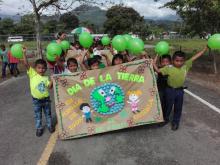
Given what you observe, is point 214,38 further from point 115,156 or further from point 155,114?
point 115,156

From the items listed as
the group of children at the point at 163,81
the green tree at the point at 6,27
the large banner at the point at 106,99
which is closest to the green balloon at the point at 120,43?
the group of children at the point at 163,81

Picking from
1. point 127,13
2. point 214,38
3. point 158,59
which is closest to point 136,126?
point 158,59

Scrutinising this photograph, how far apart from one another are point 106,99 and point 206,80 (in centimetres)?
832

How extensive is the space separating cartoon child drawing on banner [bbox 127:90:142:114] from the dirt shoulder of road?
5.39 metres

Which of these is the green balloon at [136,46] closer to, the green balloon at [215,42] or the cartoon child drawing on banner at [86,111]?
the green balloon at [215,42]

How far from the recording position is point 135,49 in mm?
6746

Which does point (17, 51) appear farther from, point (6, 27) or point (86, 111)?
point (6, 27)

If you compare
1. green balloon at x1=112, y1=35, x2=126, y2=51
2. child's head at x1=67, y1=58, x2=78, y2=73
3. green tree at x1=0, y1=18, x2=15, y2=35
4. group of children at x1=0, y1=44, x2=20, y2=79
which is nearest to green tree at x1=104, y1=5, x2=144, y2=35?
green tree at x1=0, y1=18, x2=15, y2=35

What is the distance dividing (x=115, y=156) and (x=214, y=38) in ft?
9.19

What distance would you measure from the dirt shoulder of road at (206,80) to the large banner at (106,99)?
209 inches

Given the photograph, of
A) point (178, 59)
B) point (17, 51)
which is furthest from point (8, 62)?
point (178, 59)

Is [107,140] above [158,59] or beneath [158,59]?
beneath

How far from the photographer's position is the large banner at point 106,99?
6141mm

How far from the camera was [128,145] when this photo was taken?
566 cm
